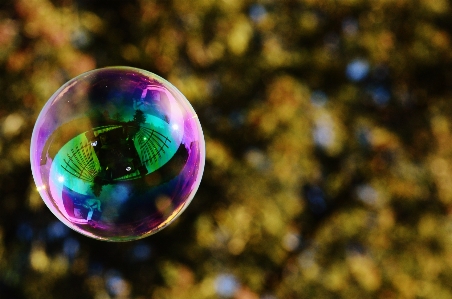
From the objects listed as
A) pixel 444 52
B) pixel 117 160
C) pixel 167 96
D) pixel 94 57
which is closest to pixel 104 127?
pixel 117 160

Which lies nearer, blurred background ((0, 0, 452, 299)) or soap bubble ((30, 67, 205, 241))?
soap bubble ((30, 67, 205, 241))

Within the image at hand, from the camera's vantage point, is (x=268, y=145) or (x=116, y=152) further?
(x=268, y=145)

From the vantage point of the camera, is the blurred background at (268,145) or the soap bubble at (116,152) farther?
the blurred background at (268,145)

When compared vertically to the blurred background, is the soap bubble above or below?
above

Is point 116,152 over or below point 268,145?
over

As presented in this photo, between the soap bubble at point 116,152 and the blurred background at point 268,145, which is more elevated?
the soap bubble at point 116,152
